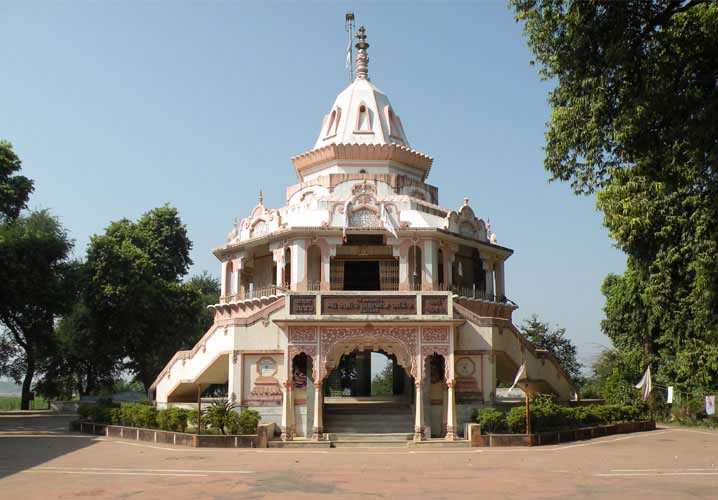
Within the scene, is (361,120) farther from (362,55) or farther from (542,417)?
(542,417)

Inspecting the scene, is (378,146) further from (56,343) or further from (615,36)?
(56,343)

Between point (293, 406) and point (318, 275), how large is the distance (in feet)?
21.1

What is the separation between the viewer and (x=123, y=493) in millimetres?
12820

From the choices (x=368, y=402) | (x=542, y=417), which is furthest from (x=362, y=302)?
(x=542, y=417)

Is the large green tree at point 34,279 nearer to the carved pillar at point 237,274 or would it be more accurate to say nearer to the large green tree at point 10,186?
the large green tree at point 10,186

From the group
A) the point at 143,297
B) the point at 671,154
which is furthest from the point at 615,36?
the point at 143,297

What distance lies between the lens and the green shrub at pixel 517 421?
21953 millimetres

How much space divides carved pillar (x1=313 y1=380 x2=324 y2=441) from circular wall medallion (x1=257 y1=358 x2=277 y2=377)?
180 cm

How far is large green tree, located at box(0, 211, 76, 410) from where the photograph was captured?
3372 cm

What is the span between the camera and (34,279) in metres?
34.5

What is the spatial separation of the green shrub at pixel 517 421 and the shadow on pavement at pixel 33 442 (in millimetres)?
12591

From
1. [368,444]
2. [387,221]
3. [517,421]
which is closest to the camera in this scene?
[517,421]

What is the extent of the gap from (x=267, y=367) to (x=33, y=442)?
7.65 m

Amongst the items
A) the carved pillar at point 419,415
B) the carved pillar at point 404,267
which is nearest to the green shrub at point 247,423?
the carved pillar at point 419,415
